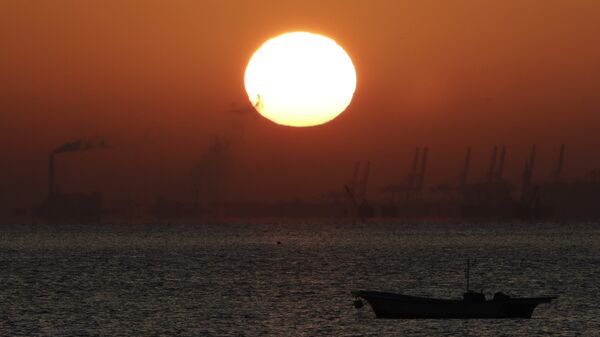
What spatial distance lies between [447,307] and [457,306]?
2.53 feet

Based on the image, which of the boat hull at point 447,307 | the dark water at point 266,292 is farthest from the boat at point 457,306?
the dark water at point 266,292

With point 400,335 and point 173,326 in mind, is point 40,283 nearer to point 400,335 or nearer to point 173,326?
point 173,326

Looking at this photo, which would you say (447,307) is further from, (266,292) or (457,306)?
(266,292)

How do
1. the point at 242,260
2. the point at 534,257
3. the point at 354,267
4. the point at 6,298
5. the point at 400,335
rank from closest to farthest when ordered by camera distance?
the point at 400,335
the point at 6,298
the point at 354,267
the point at 242,260
the point at 534,257

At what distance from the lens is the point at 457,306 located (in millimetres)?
76500

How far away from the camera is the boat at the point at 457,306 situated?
251 ft

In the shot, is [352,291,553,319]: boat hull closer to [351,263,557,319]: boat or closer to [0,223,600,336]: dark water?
[351,263,557,319]: boat

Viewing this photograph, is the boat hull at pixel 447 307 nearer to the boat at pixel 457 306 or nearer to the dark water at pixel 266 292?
the boat at pixel 457 306

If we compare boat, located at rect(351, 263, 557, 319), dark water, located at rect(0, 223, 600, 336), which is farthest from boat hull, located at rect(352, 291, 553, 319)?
dark water, located at rect(0, 223, 600, 336)

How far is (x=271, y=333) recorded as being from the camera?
241 ft

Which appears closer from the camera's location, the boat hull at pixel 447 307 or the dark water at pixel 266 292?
the dark water at pixel 266 292

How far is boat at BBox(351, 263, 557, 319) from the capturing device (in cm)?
7662

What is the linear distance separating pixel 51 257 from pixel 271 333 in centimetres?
13103

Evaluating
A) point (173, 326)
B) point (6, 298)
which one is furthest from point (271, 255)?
point (173, 326)
